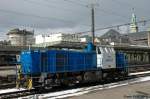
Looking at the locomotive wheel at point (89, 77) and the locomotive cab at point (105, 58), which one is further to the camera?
the locomotive cab at point (105, 58)

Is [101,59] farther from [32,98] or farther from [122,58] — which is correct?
[32,98]

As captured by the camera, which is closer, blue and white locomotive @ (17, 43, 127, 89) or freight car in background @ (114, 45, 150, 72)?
blue and white locomotive @ (17, 43, 127, 89)

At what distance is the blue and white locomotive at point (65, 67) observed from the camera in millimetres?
19281

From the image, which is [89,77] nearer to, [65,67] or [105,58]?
[105,58]

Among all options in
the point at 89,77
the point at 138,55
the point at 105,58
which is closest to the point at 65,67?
the point at 89,77

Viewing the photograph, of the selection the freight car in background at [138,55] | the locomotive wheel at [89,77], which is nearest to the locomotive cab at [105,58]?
the locomotive wheel at [89,77]

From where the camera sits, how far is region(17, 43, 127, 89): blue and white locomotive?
1928cm

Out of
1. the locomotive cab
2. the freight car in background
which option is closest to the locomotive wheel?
the locomotive cab

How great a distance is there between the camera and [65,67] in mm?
21266

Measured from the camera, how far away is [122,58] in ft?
91.5

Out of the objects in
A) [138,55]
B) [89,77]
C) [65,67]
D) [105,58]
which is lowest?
[89,77]

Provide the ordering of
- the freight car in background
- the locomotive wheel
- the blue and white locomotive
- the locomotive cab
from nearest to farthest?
the blue and white locomotive, the locomotive wheel, the locomotive cab, the freight car in background

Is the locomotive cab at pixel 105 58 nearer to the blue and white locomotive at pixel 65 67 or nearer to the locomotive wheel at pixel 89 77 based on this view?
the blue and white locomotive at pixel 65 67

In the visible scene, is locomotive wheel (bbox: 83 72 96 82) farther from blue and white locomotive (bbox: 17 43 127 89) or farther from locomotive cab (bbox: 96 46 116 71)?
locomotive cab (bbox: 96 46 116 71)
